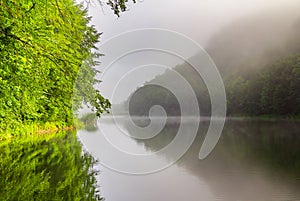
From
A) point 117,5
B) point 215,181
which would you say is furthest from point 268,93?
point 117,5

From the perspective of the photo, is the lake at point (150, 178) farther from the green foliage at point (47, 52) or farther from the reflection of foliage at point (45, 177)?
the green foliage at point (47, 52)

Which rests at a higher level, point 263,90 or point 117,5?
point 263,90

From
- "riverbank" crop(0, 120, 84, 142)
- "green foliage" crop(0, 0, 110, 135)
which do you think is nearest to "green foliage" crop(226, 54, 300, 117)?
"riverbank" crop(0, 120, 84, 142)

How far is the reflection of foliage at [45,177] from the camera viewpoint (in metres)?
9.88

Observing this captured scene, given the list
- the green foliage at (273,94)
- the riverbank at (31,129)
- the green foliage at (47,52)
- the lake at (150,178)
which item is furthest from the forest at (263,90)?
the green foliage at (47,52)

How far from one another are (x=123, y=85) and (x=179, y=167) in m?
5.96

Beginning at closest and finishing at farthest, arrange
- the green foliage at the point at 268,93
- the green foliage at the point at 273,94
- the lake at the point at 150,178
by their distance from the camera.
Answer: the lake at the point at 150,178 < the green foliage at the point at 273,94 < the green foliage at the point at 268,93

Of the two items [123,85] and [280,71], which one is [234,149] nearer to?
[123,85]

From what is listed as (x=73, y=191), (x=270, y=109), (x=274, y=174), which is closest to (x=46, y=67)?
(x=73, y=191)

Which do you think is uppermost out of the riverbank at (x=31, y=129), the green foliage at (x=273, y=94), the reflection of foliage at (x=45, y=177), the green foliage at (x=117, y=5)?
the green foliage at (x=273, y=94)

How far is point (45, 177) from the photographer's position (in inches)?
483

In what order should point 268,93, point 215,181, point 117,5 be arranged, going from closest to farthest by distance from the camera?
point 117,5, point 215,181, point 268,93

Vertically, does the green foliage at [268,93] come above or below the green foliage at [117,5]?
above

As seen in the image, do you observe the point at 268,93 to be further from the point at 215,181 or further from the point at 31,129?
the point at 215,181
